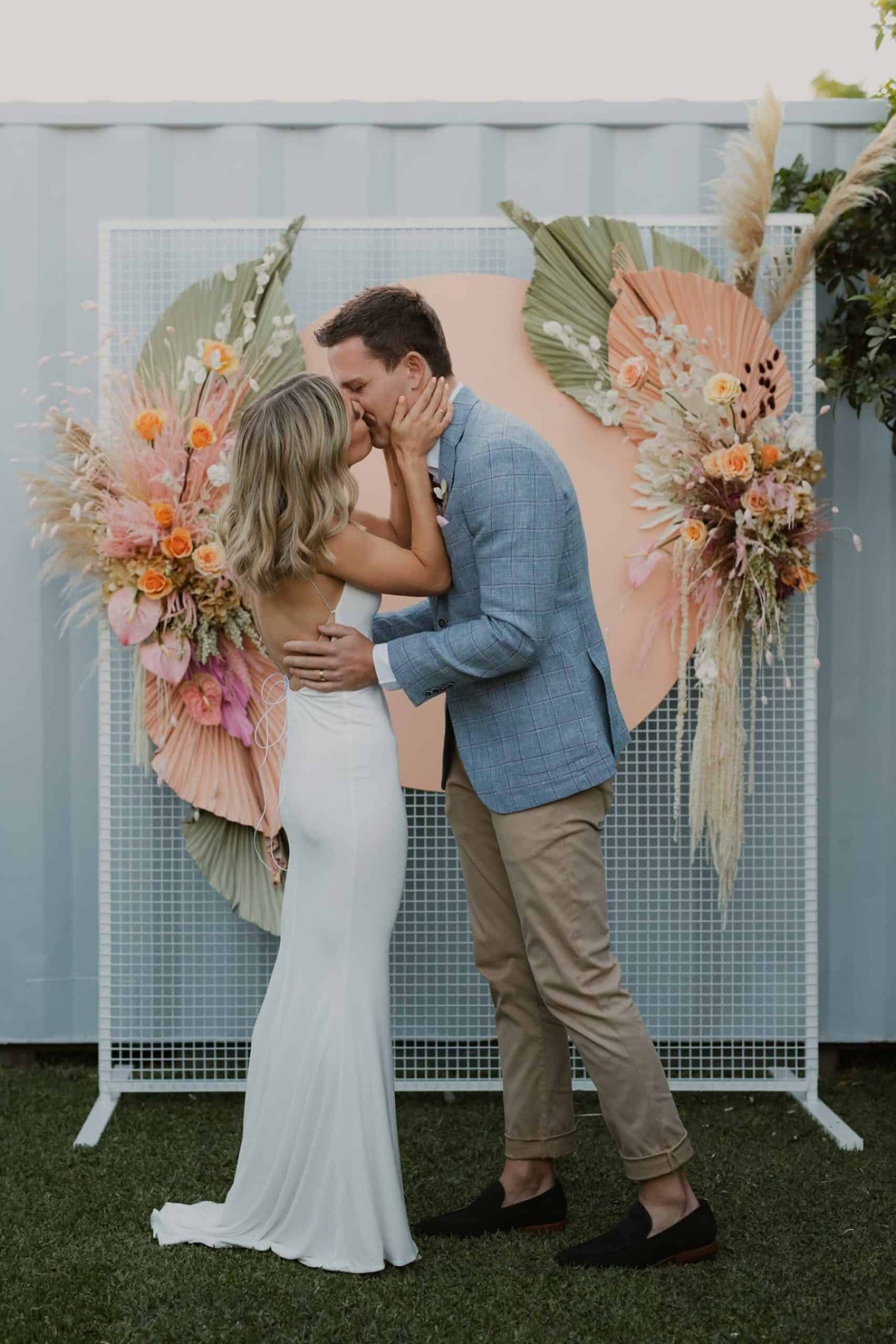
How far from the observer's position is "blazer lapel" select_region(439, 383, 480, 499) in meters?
2.30

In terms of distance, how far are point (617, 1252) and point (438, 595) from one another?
126 centimetres

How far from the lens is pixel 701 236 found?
3.24m

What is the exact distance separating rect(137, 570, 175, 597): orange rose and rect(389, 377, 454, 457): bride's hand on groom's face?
0.92 metres

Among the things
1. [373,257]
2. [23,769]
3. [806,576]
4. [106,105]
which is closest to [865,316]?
[806,576]

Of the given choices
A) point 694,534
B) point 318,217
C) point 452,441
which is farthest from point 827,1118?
point 318,217

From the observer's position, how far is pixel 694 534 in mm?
2992

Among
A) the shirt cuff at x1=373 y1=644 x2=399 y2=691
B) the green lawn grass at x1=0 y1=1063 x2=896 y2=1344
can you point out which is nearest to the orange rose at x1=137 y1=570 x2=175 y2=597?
the shirt cuff at x1=373 y1=644 x2=399 y2=691

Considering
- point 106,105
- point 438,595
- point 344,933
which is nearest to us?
point 344,933

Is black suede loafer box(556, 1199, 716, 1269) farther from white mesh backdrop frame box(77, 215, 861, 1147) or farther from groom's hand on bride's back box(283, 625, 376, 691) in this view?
groom's hand on bride's back box(283, 625, 376, 691)

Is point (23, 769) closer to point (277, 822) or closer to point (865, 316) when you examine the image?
point (277, 822)

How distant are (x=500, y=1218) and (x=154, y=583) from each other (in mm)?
1608

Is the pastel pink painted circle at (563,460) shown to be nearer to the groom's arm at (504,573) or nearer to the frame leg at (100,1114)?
the groom's arm at (504,573)

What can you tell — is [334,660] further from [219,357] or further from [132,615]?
[219,357]

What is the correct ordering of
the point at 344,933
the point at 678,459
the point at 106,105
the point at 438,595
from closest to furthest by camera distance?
the point at 344,933 < the point at 438,595 < the point at 678,459 < the point at 106,105
